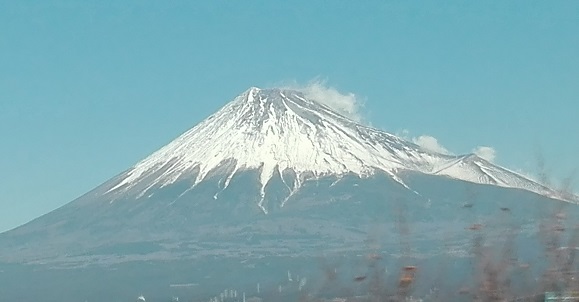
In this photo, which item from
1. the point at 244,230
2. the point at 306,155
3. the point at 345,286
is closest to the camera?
the point at 345,286

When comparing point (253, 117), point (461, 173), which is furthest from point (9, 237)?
point (461, 173)

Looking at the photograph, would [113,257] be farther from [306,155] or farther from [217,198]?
[306,155]

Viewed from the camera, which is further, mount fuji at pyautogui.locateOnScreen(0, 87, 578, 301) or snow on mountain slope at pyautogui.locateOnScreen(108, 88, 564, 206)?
snow on mountain slope at pyautogui.locateOnScreen(108, 88, 564, 206)

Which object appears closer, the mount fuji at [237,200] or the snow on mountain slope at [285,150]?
the mount fuji at [237,200]

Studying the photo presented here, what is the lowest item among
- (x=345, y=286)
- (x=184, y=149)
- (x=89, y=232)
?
(x=345, y=286)
